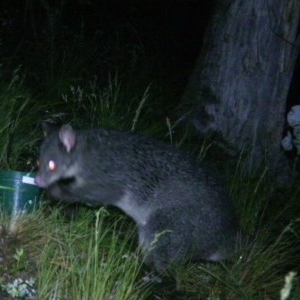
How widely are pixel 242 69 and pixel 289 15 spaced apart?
76 centimetres

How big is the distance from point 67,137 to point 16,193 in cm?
61

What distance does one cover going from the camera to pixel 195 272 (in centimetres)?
726

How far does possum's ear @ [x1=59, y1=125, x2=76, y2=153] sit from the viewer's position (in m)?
7.31

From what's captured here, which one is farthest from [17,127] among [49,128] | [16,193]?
[16,193]

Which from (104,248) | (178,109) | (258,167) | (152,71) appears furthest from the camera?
(152,71)

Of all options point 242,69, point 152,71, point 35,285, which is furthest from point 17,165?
point 152,71

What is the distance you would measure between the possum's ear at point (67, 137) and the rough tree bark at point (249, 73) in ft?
9.08

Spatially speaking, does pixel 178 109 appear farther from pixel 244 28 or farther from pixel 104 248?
pixel 104 248

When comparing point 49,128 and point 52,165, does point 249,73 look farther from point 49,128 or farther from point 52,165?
point 52,165

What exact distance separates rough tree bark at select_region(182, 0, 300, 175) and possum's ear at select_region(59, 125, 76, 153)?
2.77 m

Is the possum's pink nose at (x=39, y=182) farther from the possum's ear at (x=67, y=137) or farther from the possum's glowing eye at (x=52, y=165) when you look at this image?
the possum's ear at (x=67, y=137)

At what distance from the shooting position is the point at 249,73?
974 centimetres

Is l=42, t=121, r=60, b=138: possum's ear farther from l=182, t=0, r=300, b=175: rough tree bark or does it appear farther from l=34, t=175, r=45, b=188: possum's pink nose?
l=182, t=0, r=300, b=175: rough tree bark

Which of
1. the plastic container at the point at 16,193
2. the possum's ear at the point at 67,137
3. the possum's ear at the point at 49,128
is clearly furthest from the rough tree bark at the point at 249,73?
the plastic container at the point at 16,193
